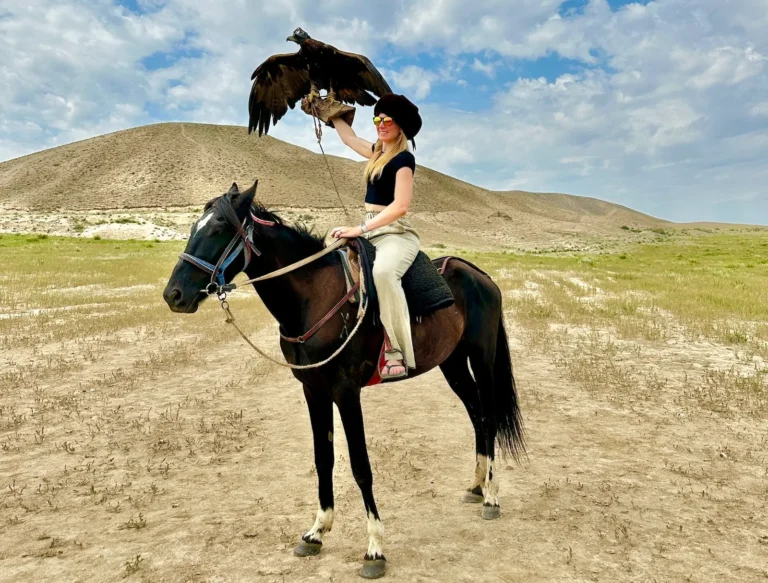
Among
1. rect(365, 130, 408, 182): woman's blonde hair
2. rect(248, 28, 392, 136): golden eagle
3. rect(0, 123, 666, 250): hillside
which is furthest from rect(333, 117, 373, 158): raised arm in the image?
rect(0, 123, 666, 250): hillside

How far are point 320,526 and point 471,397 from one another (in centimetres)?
213

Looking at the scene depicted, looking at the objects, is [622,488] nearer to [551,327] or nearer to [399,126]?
[399,126]

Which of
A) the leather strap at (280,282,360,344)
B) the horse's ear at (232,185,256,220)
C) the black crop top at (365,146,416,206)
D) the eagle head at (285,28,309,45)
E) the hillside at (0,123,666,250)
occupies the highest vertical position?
the hillside at (0,123,666,250)

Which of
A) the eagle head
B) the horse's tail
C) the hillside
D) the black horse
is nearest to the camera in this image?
the black horse

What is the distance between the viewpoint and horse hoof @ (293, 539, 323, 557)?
4461 millimetres

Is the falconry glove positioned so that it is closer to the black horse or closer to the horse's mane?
the horse's mane

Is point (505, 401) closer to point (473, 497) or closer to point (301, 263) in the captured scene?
point (473, 497)

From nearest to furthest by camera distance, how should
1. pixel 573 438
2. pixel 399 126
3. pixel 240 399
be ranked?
pixel 399 126
pixel 573 438
pixel 240 399

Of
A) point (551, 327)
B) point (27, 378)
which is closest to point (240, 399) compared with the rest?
point (27, 378)

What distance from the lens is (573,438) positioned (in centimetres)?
712

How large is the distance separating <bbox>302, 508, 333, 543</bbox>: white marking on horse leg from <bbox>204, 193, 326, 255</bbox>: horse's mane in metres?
2.24

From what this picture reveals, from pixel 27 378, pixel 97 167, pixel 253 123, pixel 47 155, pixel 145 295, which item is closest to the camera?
pixel 253 123

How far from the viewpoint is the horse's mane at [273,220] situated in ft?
13.2

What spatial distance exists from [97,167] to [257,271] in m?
130
